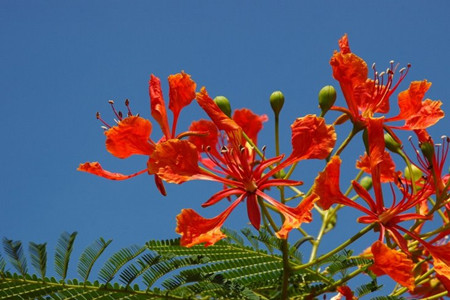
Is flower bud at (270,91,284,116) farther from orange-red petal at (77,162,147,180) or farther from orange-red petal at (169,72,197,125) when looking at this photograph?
orange-red petal at (77,162,147,180)

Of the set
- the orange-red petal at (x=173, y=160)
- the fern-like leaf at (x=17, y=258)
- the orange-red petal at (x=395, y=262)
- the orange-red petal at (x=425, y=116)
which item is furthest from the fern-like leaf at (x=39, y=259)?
the orange-red petal at (x=425, y=116)

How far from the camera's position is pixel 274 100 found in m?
2.66

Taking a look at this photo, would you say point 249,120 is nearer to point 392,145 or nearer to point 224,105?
point 224,105

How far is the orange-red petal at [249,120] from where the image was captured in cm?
306

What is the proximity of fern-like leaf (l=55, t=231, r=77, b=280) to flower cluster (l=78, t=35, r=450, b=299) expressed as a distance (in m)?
0.37

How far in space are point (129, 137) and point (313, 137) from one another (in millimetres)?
715

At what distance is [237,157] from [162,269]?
497 mm

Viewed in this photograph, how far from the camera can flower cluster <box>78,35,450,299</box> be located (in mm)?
2143

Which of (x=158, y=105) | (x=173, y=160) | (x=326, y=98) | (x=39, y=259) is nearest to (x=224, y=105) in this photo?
(x=158, y=105)

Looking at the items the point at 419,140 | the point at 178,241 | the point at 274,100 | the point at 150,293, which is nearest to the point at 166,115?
the point at 274,100

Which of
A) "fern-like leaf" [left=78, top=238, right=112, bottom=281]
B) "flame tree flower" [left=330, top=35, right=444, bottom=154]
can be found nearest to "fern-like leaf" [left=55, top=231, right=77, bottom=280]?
"fern-like leaf" [left=78, top=238, right=112, bottom=281]

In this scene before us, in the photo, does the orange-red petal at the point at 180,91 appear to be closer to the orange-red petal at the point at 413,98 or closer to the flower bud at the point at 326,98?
the flower bud at the point at 326,98

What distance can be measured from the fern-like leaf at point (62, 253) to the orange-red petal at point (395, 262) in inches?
40.0

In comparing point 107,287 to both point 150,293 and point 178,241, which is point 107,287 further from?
point 178,241
